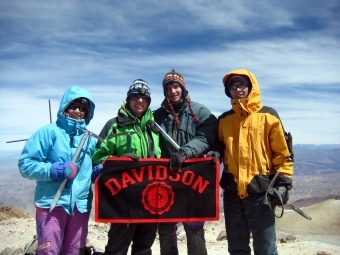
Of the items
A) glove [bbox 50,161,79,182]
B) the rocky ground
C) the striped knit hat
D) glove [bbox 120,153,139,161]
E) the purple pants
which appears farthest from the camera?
the rocky ground

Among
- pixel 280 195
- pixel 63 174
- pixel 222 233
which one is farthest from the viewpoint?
pixel 222 233

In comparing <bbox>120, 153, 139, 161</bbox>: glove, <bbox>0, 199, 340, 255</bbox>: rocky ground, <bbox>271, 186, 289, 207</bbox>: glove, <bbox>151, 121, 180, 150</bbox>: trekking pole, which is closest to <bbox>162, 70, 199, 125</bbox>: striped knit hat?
<bbox>151, 121, 180, 150</bbox>: trekking pole

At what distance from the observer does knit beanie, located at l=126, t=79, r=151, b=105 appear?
5.35 meters

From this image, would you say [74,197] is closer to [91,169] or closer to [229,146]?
[91,169]

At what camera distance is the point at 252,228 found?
16.9ft

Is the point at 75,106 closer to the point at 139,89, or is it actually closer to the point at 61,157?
the point at 61,157

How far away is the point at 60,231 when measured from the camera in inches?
193

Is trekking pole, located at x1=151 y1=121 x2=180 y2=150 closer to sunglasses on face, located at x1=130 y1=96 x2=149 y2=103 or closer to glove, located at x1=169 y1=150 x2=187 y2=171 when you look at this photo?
glove, located at x1=169 y1=150 x2=187 y2=171

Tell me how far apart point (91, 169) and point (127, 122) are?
0.96 metres

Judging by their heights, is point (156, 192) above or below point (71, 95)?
below

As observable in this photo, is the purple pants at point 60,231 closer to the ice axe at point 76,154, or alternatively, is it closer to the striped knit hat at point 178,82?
the ice axe at point 76,154

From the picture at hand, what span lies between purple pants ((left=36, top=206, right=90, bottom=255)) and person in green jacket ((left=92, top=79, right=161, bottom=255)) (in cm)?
56

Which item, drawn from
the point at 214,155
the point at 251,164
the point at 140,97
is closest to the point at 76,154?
the point at 140,97

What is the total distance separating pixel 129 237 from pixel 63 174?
1626 millimetres
